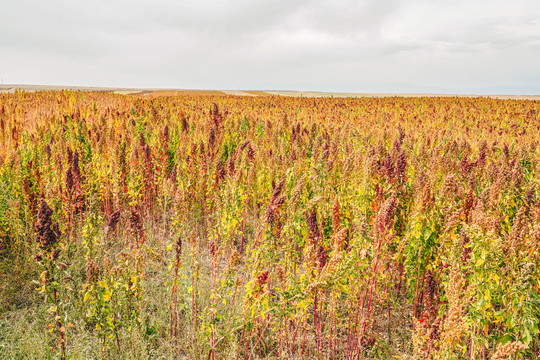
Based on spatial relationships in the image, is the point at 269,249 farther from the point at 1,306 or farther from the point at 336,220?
the point at 1,306

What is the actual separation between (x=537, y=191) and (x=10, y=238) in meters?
6.82

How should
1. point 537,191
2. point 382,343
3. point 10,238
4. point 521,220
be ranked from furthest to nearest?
point 10,238 < point 537,191 < point 382,343 < point 521,220

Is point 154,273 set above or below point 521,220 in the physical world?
below

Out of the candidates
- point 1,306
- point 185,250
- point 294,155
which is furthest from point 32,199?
point 294,155

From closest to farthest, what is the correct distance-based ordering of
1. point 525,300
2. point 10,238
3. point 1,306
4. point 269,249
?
point 525,300 → point 269,249 → point 1,306 → point 10,238

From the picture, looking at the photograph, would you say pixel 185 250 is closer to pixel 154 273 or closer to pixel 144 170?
pixel 154 273

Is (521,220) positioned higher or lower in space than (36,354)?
higher

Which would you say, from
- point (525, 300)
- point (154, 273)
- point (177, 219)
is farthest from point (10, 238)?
point (525, 300)

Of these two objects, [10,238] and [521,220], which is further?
[10,238]

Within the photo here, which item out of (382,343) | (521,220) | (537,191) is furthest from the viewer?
(537,191)

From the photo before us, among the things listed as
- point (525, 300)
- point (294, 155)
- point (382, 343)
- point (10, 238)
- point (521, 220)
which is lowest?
point (382, 343)

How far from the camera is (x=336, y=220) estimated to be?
110 inches

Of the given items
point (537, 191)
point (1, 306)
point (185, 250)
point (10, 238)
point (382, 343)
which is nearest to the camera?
point (382, 343)

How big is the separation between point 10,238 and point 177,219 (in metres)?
2.67
